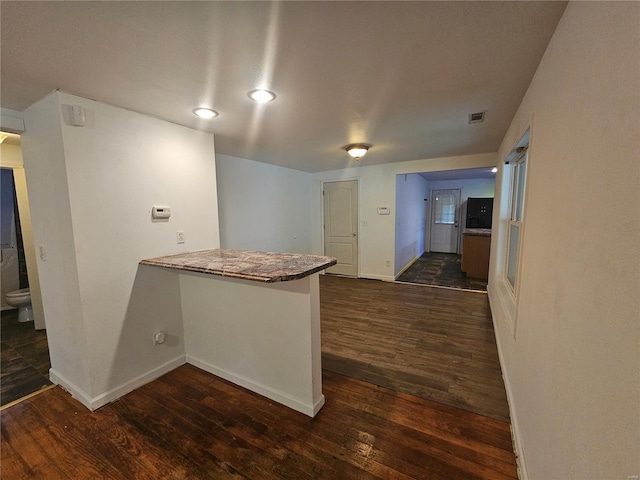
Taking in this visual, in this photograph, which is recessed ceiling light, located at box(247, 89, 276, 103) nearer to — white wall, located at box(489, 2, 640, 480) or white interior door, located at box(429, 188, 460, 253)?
white wall, located at box(489, 2, 640, 480)

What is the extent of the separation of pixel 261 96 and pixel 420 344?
107 inches

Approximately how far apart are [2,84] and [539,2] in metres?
2.86

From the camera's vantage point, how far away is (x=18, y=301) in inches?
132

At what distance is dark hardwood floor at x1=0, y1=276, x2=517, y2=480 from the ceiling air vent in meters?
2.22

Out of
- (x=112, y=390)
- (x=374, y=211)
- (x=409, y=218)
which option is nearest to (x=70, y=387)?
(x=112, y=390)

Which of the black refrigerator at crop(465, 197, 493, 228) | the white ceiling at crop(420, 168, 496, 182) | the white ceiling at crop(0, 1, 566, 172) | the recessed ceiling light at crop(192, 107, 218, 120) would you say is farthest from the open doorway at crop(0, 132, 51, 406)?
the black refrigerator at crop(465, 197, 493, 228)

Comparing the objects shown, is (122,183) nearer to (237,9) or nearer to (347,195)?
(237,9)

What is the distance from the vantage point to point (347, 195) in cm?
542

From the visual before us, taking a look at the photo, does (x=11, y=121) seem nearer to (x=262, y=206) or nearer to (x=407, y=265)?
(x=262, y=206)

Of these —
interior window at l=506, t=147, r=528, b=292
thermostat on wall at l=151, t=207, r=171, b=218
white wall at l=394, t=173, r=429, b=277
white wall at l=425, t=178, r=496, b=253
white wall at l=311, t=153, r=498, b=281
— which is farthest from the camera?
white wall at l=425, t=178, r=496, b=253

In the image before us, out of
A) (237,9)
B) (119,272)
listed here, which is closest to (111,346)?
(119,272)

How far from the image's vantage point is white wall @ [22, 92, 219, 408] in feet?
5.97

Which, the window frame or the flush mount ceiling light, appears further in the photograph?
the flush mount ceiling light

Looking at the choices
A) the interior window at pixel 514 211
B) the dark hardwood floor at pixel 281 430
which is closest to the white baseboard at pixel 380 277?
the interior window at pixel 514 211
